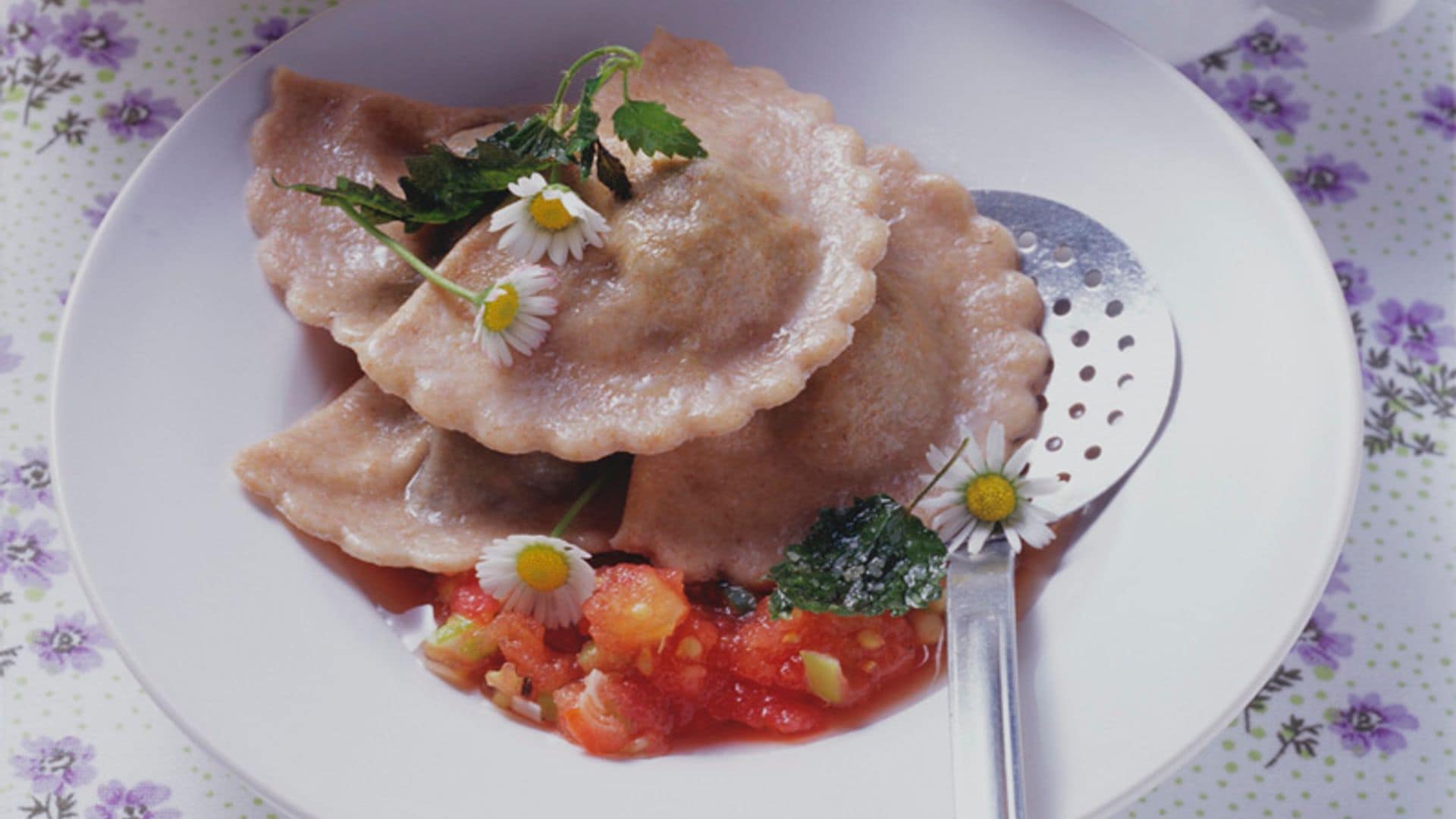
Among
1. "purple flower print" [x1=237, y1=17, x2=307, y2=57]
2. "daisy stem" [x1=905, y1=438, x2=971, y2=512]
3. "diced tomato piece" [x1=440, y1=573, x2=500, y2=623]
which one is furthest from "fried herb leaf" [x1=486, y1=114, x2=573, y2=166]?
"purple flower print" [x1=237, y1=17, x2=307, y2=57]

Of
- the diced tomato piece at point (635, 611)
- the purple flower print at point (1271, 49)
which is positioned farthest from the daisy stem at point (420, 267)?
the purple flower print at point (1271, 49)

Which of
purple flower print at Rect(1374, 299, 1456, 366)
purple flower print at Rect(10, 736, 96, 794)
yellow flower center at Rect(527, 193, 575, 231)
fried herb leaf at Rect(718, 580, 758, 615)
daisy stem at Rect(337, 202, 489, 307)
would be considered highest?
purple flower print at Rect(1374, 299, 1456, 366)

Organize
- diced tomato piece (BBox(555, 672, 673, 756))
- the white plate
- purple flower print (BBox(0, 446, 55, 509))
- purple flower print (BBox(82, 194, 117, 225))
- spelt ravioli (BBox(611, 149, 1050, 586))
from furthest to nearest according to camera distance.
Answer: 1. purple flower print (BBox(82, 194, 117, 225))
2. purple flower print (BBox(0, 446, 55, 509))
3. spelt ravioli (BBox(611, 149, 1050, 586))
4. diced tomato piece (BBox(555, 672, 673, 756))
5. the white plate

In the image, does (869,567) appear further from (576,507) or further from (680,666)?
(576,507)

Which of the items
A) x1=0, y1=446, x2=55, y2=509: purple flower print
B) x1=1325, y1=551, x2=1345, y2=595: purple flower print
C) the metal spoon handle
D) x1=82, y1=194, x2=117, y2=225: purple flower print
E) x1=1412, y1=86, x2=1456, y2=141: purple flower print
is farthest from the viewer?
x1=1412, y1=86, x2=1456, y2=141: purple flower print

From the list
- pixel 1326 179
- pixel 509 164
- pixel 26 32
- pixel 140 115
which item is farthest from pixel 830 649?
pixel 26 32

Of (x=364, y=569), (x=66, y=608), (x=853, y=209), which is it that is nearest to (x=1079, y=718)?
(x=853, y=209)

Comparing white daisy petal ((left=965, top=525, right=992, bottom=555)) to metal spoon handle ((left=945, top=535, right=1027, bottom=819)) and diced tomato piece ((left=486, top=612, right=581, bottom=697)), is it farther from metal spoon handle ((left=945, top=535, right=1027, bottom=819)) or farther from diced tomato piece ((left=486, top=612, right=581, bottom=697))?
diced tomato piece ((left=486, top=612, right=581, bottom=697))

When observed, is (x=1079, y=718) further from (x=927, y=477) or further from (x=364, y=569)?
(x=364, y=569)
